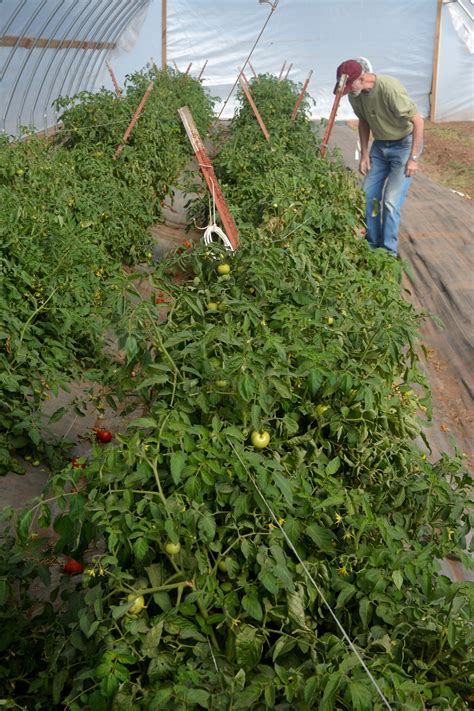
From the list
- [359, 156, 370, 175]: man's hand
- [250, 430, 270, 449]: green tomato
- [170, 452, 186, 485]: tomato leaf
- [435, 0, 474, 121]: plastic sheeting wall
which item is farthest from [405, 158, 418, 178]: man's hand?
[435, 0, 474, 121]: plastic sheeting wall

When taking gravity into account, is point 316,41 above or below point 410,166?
above

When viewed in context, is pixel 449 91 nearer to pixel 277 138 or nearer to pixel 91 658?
pixel 277 138

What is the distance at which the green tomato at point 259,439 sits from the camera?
2.02m

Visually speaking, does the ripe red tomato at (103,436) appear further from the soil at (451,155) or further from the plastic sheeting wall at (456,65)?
the plastic sheeting wall at (456,65)

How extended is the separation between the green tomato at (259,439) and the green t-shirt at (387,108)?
13.9 ft

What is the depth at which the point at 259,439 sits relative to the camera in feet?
6.64

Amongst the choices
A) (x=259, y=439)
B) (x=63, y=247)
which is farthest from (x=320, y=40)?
(x=259, y=439)

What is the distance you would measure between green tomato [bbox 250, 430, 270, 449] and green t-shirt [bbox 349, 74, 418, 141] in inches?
167

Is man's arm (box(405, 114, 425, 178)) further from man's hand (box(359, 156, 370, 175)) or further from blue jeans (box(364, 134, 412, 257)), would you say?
man's hand (box(359, 156, 370, 175))


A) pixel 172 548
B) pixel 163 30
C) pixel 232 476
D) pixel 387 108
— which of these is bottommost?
pixel 172 548

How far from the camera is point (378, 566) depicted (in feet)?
6.00

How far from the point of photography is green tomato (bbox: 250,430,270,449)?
6.63ft

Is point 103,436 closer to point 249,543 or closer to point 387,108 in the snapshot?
point 249,543

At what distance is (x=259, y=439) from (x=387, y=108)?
4381 mm
